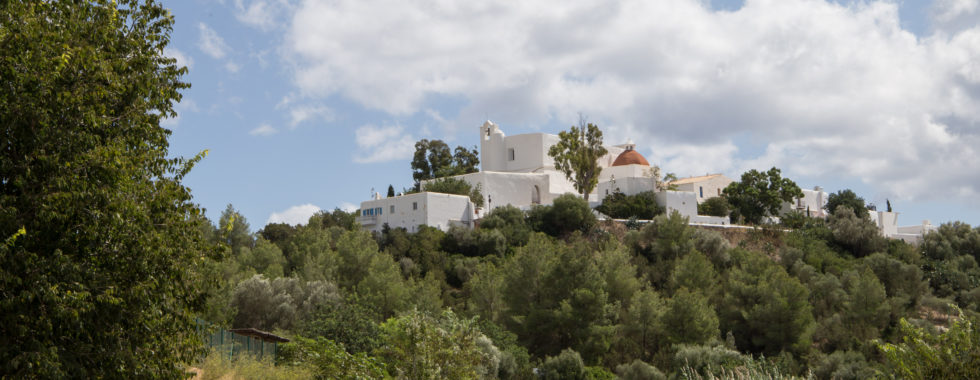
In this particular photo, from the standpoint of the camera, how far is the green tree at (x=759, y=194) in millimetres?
60094

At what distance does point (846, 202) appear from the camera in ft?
213

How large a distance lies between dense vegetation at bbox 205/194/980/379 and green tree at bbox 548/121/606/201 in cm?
612

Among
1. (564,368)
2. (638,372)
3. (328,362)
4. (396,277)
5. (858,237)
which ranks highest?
(858,237)

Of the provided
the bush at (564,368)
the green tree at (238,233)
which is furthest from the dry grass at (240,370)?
the green tree at (238,233)

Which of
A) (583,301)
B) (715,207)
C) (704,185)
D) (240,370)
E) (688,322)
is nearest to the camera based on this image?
(240,370)

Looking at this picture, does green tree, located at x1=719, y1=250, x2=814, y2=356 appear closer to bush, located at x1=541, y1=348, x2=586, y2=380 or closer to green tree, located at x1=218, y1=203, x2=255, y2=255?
bush, located at x1=541, y1=348, x2=586, y2=380

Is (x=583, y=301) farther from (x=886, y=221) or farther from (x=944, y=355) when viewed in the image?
(x=886, y=221)

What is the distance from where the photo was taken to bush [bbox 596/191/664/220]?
56.2 m

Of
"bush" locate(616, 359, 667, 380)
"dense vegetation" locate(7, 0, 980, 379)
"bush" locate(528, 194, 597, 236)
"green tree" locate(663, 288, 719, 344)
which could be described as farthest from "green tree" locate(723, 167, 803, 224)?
"bush" locate(616, 359, 667, 380)

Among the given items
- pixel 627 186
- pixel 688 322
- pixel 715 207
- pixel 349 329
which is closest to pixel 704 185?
pixel 715 207

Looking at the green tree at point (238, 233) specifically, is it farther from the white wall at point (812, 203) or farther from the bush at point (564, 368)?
the white wall at point (812, 203)

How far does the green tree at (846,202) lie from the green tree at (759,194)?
164 inches

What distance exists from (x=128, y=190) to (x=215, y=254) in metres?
1.74

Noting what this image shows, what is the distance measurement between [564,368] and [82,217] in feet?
69.6
